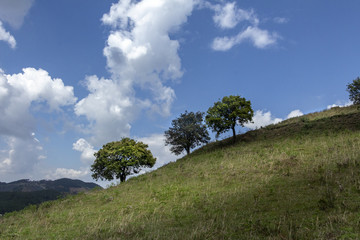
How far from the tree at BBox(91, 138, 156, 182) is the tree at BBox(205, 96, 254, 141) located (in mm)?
18460

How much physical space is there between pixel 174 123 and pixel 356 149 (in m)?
38.0

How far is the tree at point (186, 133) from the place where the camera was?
4978 centimetres

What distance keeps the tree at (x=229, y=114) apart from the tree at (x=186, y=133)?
9.26 m

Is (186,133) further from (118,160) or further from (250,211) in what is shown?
(250,211)

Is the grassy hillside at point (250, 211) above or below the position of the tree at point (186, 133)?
below

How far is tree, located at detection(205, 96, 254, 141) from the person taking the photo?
39.1 m

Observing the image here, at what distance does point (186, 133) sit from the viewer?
50000 mm

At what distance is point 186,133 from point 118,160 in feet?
54.4

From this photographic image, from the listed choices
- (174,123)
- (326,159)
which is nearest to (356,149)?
(326,159)

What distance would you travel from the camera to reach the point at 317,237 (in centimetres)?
576

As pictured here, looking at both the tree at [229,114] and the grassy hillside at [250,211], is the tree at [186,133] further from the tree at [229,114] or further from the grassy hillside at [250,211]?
the grassy hillside at [250,211]

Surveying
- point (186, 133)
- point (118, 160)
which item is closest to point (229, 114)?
point (186, 133)

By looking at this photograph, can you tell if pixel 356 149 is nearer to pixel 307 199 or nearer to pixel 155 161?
pixel 307 199

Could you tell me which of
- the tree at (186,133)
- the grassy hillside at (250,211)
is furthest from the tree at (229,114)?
the grassy hillside at (250,211)
